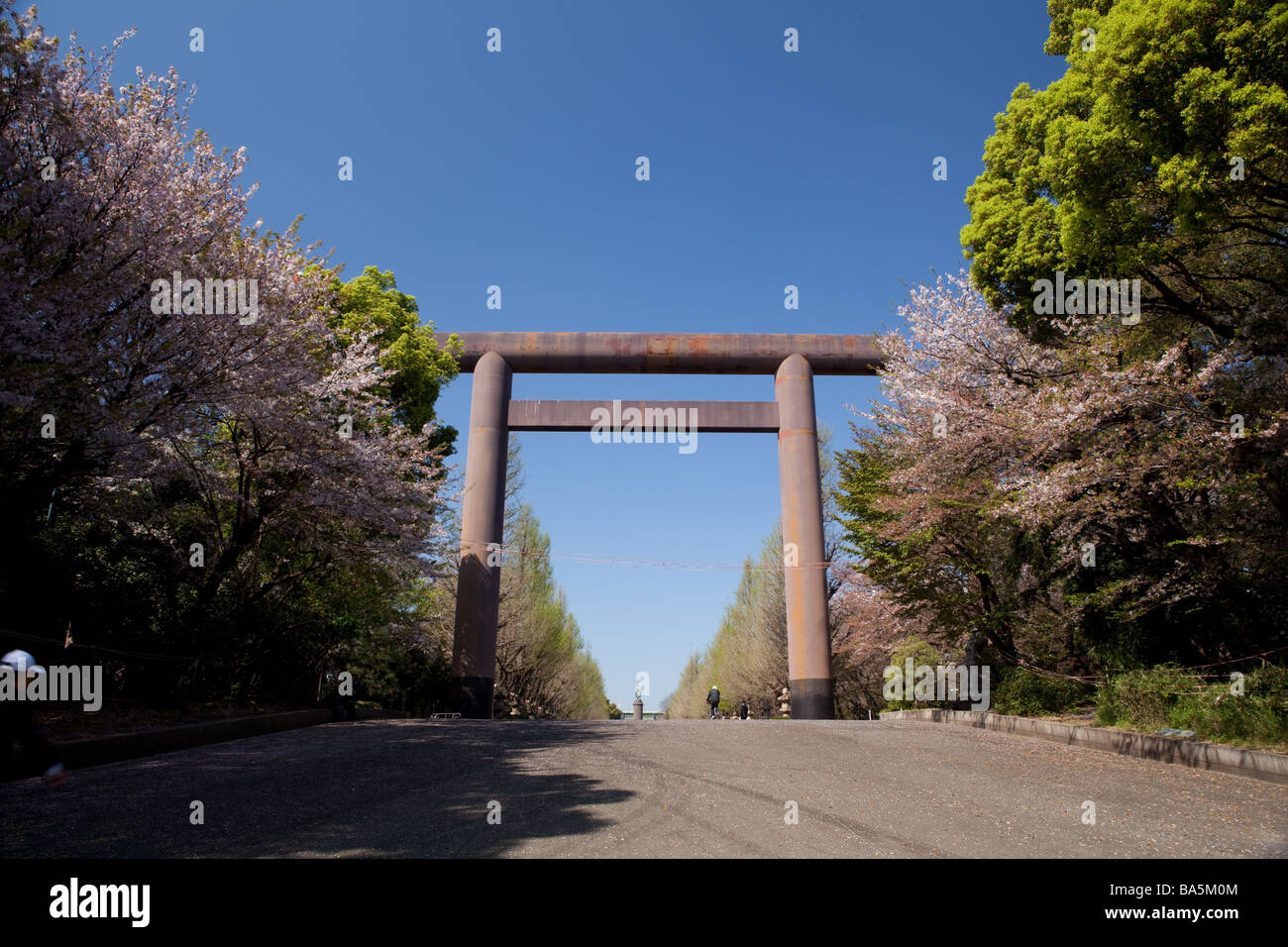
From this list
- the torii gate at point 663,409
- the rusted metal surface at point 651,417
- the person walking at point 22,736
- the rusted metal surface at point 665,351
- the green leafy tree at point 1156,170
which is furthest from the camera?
the rusted metal surface at point 665,351

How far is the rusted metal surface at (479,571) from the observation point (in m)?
18.1

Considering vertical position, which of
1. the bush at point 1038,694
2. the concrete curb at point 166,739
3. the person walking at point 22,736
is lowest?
the bush at point 1038,694

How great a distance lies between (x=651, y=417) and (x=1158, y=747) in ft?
44.3

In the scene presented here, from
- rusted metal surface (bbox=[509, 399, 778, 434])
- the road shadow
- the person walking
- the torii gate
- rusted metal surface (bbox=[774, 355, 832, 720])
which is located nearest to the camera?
the road shadow

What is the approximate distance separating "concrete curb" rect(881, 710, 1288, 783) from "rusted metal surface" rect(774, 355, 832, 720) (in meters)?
5.93

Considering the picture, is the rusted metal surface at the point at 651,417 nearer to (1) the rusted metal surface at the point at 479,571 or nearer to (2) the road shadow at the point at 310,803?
(1) the rusted metal surface at the point at 479,571

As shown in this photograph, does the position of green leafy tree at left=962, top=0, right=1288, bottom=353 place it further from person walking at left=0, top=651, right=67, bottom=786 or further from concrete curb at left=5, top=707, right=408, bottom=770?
concrete curb at left=5, top=707, right=408, bottom=770

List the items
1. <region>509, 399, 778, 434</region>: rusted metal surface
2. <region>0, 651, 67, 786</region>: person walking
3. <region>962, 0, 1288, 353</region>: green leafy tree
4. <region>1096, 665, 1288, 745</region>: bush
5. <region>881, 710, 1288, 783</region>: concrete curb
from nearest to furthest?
<region>962, 0, 1288, 353</region>: green leafy tree, <region>0, 651, 67, 786</region>: person walking, <region>881, 710, 1288, 783</region>: concrete curb, <region>1096, 665, 1288, 745</region>: bush, <region>509, 399, 778, 434</region>: rusted metal surface

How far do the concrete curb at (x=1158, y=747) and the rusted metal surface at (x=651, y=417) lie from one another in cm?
1010

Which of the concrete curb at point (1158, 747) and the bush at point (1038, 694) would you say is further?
the bush at point (1038, 694)

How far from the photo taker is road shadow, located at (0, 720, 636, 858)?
14.7ft

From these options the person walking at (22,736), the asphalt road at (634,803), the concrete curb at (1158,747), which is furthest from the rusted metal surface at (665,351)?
the person walking at (22,736)

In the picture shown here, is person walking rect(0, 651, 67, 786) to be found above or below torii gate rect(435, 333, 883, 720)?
below

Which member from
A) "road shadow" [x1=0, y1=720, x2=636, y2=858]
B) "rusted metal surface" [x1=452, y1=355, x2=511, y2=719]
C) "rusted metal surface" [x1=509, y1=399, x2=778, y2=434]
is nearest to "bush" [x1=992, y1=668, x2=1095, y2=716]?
"road shadow" [x1=0, y1=720, x2=636, y2=858]
